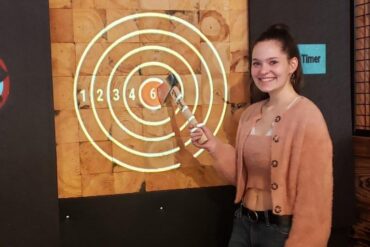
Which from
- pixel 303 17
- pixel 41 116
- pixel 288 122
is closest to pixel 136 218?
pixel 41 116

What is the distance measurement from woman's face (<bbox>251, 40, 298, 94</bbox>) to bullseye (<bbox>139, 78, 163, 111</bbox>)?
0.35 meters

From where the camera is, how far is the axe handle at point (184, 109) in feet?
4.59

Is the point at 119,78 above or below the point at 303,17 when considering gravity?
below

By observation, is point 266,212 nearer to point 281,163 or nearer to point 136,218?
point 281,163

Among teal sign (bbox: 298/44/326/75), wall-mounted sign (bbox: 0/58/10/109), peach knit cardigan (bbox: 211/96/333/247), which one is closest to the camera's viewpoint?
peach knit cardigan (bbox: 211/96/333/247)

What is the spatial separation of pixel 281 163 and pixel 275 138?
0.22ft

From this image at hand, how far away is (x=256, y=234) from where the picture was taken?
1.29 meters

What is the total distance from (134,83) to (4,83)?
38 centimetres

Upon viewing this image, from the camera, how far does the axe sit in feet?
4.59

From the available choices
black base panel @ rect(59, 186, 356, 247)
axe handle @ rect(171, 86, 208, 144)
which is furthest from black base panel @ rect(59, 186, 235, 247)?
axe handle @ rect(171, 86, 208, 144)

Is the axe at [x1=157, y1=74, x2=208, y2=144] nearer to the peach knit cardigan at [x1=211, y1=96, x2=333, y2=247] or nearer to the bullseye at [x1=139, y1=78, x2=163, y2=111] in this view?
the bullseye at [x1=139, y1=78, x2=163, y2=111]

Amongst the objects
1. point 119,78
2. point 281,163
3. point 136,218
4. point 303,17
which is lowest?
point 136,218

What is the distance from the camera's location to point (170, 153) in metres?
1.51

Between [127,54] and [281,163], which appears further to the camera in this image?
[127,54]
